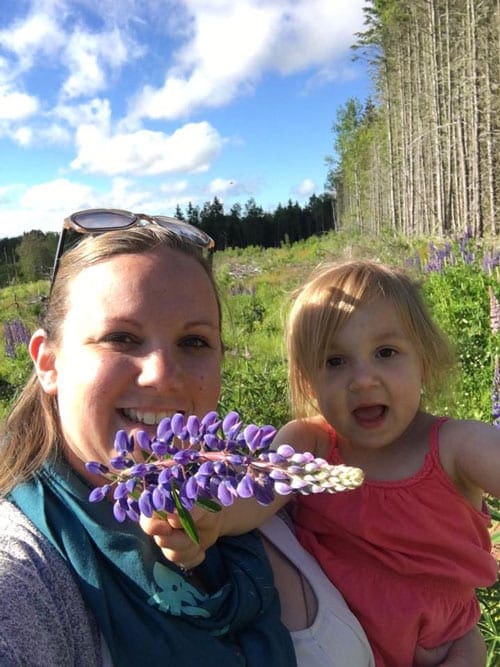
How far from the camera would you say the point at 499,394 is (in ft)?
9.76

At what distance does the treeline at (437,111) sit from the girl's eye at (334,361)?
2132 cm

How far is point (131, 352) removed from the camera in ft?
4.66

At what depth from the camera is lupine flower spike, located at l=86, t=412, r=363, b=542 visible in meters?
0.85

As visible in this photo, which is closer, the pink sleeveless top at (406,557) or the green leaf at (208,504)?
the green leaf at (208,504)

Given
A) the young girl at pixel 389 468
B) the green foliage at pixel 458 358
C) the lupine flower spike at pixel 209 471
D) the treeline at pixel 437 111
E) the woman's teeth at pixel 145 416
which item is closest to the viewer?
the lupine flower spike at pixel 209 471

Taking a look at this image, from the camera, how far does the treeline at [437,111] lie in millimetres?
21312

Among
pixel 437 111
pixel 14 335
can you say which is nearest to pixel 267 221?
pixel 437 111

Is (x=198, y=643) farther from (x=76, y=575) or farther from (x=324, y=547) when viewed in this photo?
(x=324, y=547)

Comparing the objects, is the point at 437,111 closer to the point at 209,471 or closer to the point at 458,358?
the point at 458,358

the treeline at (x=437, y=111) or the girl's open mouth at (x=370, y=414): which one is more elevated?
the treeline at (x=437, y=111)

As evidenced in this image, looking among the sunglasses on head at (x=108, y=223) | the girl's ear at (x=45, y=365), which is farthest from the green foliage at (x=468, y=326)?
the girl's ear at (x=45, y=365)

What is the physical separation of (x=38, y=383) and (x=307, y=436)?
896 millimetres

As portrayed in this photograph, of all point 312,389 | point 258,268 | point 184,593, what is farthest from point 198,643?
point 258,268

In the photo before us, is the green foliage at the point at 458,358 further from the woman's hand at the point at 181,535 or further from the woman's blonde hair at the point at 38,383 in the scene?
the woman's hand at the point at 181,535
